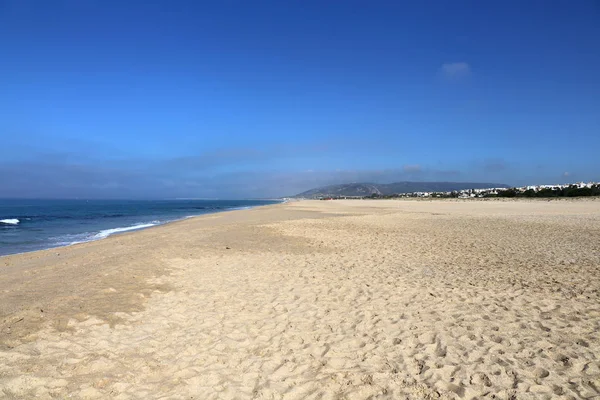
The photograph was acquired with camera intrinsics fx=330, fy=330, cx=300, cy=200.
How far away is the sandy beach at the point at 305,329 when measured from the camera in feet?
13.1

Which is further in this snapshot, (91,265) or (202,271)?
(91,265)

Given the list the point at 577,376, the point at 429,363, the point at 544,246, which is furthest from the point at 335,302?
the point at 544,246

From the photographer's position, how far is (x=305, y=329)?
560cm

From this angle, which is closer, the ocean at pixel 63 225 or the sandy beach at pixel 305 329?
the sandy beach at pixel 305 329

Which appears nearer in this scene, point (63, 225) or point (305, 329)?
point (305, 329)

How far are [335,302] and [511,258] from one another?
733cm

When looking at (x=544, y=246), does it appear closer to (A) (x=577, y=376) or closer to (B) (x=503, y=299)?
(B) (x=503, y=299)

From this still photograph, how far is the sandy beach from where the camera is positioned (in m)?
3.98

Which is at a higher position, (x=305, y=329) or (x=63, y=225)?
(x=63, y=225)

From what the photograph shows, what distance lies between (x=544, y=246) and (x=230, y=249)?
12.4 m

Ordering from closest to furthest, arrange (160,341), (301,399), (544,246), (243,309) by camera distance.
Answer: (301,399) < (160,341) < (243,309) < (544,246)

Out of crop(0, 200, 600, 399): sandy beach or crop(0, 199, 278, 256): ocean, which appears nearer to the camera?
crop(0, 200, 600, 399): sandy beach

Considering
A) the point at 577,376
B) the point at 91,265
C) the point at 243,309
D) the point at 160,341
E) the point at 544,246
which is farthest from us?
the point at 544,246

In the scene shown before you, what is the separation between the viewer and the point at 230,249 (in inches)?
531
